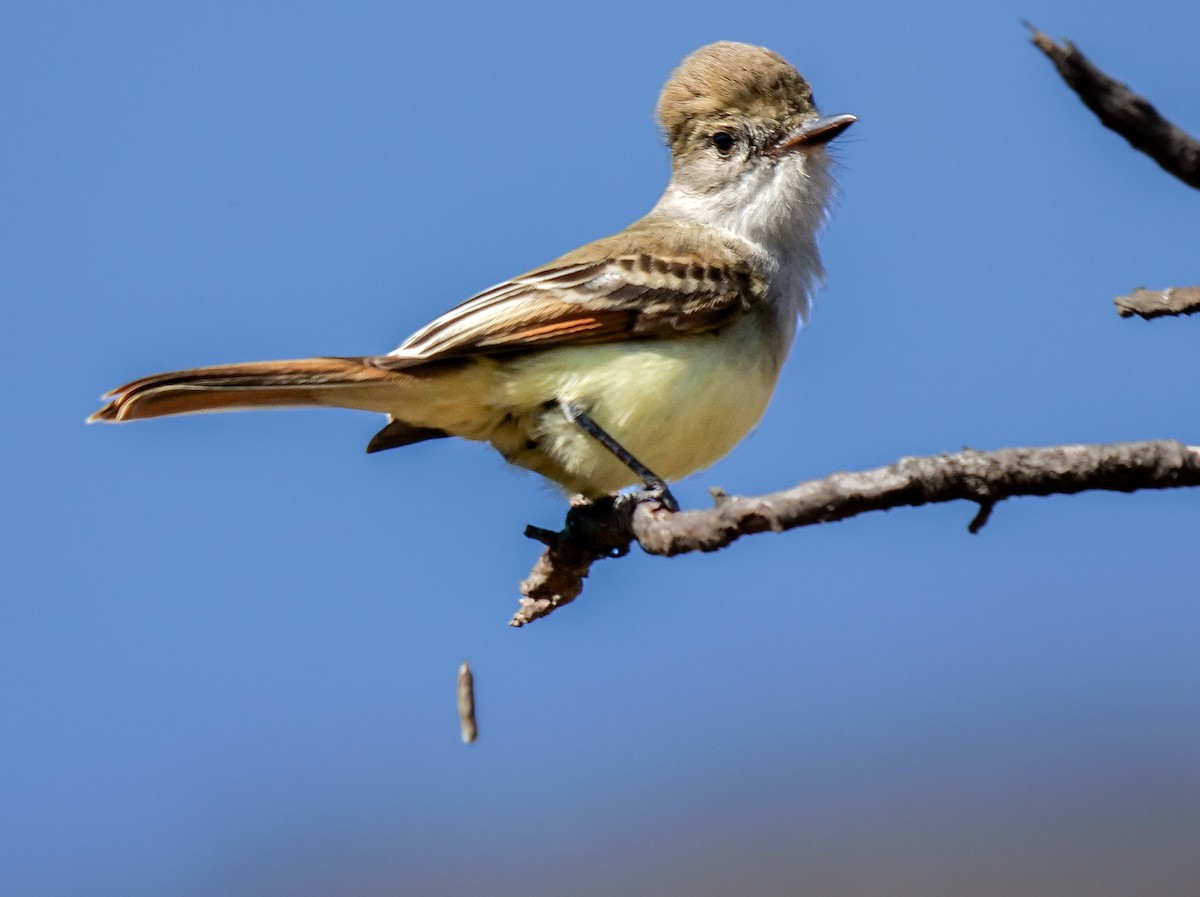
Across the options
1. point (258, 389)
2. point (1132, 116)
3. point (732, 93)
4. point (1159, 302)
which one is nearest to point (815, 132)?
point (732, 93)

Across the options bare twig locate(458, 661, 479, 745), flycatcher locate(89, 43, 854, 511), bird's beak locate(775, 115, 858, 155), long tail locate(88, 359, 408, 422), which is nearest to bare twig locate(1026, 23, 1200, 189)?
bare twig locate(458, 661, 479, 745)

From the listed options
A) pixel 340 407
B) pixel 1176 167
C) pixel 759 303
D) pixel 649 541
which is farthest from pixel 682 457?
pixel 1176 167

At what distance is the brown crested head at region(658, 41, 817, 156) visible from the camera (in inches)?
276

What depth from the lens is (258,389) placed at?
5.43m

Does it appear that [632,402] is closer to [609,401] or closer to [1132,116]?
[609,401]

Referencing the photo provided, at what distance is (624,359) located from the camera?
19.8 feet

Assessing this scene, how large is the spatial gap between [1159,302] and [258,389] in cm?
356

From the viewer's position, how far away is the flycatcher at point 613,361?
5785mm

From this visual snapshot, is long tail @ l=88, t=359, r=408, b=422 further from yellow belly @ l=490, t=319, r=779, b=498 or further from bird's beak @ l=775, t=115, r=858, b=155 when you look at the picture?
bird's beak @ l=775, t=115, r=858, b=155

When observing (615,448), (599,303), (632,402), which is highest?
(599,303)

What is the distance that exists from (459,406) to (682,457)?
1.01 meters

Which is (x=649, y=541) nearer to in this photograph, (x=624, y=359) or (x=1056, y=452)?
(x=1056, y=452)

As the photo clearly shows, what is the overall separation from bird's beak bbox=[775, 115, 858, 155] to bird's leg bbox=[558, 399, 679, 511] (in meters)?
2.00

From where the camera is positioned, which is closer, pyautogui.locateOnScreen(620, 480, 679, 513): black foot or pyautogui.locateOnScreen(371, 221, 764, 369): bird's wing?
pyautogui.locateOnScreen(620, 480, 679, 513): black foot
